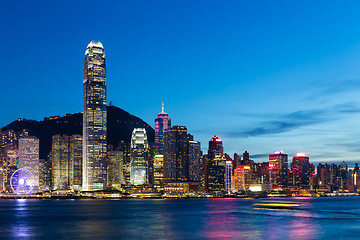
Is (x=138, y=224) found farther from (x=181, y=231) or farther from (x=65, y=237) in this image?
(x=65, y=237)

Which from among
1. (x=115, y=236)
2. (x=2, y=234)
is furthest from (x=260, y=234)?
(x=2, y=234)

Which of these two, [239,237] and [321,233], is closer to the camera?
[239,237]

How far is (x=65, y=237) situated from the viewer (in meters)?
94.6

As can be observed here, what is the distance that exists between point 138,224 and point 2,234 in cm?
3404

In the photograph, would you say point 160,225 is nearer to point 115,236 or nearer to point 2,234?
point 115,236

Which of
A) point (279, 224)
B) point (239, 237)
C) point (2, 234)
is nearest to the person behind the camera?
point (239, 237)

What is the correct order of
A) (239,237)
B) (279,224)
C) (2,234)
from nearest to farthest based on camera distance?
(239,237)
(2,234)
(279,224)

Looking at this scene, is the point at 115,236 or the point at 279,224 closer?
the point at 115,236

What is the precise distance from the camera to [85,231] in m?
103

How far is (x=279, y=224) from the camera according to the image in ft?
382

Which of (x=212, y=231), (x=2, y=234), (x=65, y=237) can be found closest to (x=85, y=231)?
(x=65, y=237)

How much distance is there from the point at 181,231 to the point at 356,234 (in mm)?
34329

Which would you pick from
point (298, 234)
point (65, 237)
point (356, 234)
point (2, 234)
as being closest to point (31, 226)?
point (2, 234)

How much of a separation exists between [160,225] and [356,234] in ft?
145
